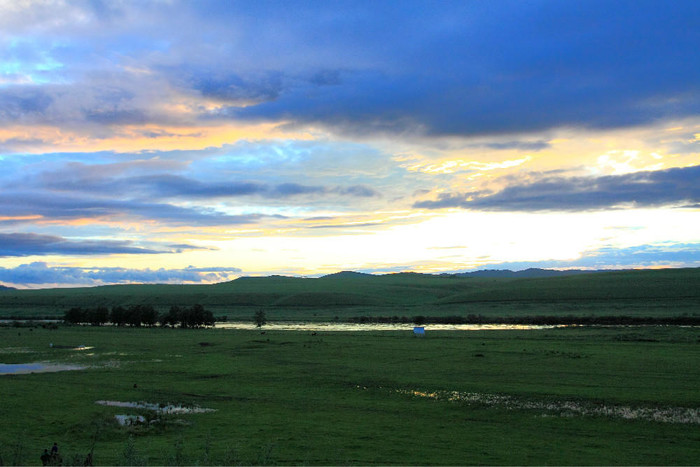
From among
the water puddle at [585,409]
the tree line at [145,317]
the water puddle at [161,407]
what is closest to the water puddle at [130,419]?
the water puddle at [161,407]

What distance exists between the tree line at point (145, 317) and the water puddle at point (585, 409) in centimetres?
9247

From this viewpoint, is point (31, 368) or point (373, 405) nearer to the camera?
point (373, 405)

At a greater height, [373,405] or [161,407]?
[161,407]

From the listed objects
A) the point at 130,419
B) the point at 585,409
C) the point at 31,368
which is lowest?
the point at 585,409

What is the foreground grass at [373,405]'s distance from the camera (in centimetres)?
2286

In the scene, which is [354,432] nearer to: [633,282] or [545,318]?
[545,318]

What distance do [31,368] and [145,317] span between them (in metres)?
73.4

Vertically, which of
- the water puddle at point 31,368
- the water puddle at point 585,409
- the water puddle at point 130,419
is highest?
the water puddle at point 130,419

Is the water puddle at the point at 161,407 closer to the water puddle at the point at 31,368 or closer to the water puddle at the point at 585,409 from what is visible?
the water puddle at the point at 585,409

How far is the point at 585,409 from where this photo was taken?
3005cm

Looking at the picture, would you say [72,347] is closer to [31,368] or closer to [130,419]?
[31,368]

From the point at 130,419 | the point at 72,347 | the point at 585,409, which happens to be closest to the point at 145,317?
the point at 72,347

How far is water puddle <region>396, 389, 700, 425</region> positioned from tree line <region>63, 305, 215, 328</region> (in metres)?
92.5

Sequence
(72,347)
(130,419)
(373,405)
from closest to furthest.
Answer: (130,419), (373,405), (72,347)
